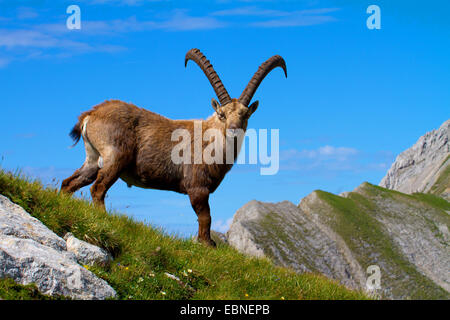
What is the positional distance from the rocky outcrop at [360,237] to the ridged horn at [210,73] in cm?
2960

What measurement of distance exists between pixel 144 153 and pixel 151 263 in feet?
15.5

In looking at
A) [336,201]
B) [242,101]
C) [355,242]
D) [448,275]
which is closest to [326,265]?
[355,242]

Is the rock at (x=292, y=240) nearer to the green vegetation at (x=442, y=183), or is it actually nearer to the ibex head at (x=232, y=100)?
the ibex head at (x=232, y=100)

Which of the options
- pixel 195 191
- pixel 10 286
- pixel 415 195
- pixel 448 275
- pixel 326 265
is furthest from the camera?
pixel 415 195

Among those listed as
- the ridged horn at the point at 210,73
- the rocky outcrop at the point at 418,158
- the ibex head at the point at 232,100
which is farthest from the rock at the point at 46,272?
the rocky outcrop at the point at 418,158

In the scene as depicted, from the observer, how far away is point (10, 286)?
8.09 m

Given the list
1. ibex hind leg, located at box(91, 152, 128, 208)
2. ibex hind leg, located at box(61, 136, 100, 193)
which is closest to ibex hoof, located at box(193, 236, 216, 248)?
ibex hind leg, located at box(91, 152, 128, 208)

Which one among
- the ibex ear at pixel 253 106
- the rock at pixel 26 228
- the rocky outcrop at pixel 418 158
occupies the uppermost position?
the rocky outcrop at pixel 418 158

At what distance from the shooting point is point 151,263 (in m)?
10.8

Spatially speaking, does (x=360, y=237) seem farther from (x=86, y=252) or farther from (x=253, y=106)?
(x=86, y=252)

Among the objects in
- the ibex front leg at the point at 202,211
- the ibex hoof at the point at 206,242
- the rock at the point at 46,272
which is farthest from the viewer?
the ibex front leg at the point at 202,211

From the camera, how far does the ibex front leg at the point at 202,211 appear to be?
14047 millimetres

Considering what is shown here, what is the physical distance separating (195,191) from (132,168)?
6.70ft
